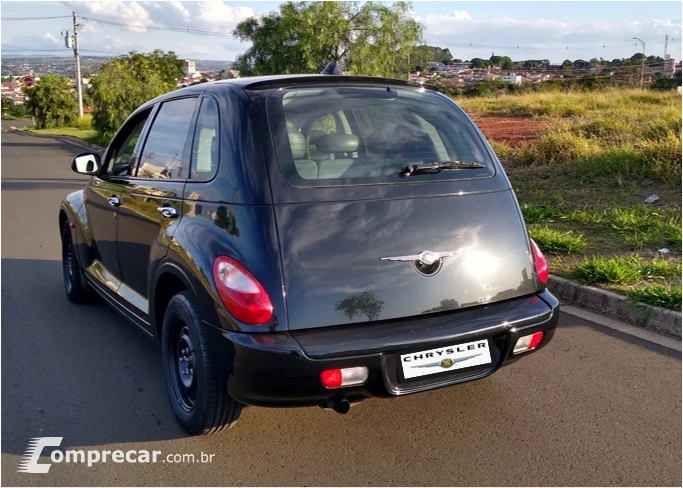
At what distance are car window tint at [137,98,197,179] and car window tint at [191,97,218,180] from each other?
118 mm

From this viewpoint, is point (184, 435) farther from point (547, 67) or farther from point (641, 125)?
point (547, 67)

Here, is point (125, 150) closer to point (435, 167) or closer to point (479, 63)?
point (435, 167)

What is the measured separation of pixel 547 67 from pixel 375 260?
4347 centimetres

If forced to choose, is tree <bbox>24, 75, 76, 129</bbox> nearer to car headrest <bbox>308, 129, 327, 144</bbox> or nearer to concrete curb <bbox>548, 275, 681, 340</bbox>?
concrete curb <bbox>548, 275, 681, 340</bbox>

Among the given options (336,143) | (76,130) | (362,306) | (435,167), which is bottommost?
(76,130)

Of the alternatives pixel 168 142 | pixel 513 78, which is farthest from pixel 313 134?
pixel 513 78

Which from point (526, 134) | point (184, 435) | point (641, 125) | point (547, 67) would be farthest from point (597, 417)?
point (547, 67)

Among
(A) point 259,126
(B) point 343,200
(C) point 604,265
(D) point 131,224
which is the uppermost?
(A) point 259,126

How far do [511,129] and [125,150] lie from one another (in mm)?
14697

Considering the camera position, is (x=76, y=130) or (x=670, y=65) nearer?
(x=670, y=65)

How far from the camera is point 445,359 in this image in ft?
10.8

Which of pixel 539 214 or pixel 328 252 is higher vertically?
pixel 328 252

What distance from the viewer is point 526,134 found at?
16.8 m

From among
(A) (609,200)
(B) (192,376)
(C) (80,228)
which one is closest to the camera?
(B) (192,376)
